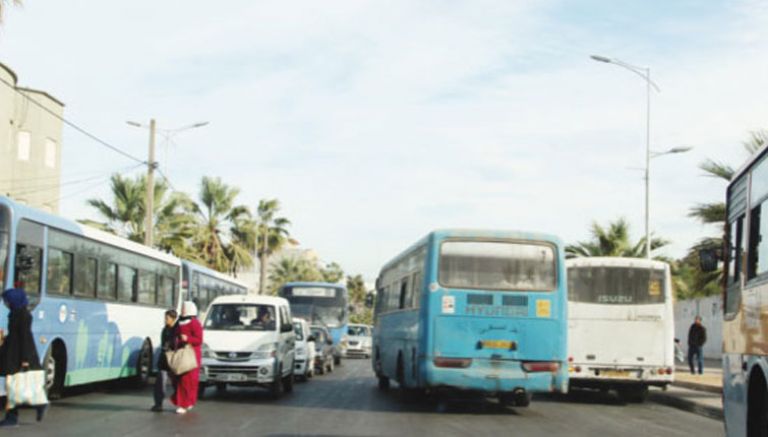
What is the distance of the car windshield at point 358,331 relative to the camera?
56500 mm

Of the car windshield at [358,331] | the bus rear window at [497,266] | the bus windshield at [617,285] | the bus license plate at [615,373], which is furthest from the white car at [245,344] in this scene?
the car windshield at [358,331]

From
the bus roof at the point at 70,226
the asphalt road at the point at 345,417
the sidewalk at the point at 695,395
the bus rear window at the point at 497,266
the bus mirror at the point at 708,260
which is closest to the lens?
the bus mirror at the point at 708,260

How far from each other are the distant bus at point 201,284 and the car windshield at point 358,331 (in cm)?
2029

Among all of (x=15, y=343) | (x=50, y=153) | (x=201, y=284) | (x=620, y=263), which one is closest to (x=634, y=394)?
(x=620, y=263)

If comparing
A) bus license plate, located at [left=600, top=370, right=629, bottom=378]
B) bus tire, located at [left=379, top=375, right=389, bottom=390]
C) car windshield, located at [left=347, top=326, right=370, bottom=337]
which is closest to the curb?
bus license plate, located at [left=600, top=370, right=629, bottom=378]

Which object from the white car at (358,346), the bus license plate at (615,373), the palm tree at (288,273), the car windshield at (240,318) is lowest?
the white car at (358,346)

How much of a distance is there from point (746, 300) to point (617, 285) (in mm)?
12265

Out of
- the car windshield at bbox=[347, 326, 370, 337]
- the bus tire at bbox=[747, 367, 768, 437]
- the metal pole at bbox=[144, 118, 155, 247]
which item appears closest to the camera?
the bus tire at bbox=[747, 367, 768, 437]

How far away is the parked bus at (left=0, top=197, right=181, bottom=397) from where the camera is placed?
16.3 m

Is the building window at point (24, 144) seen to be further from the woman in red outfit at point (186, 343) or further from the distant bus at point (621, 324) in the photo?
the woman in red outfit at point (186, 343)

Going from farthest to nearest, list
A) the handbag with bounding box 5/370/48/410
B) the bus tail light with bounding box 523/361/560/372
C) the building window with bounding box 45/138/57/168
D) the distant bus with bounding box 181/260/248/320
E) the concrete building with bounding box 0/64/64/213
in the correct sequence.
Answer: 1. the building window with bounding box 45/138/57/168
2. the concrete building with bounding box 0/64/64/213
3. the distant bus with bounding box 181/260/248/320
4. the bus tail light with bounding box 523/361/560/372
5. the handbag with bounding box 5/370/48/410

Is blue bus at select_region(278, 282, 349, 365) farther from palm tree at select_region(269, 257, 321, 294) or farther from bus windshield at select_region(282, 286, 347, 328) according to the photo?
palm tree at select_region(269, 257, 321, 294)

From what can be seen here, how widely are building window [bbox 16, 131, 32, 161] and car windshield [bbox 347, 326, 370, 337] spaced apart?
64.8 feet

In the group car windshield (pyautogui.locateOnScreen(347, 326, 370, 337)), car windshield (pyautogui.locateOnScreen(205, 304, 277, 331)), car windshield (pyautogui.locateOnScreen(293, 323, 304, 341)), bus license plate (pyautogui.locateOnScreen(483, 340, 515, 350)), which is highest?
car windshield (pyautogui.locateOnScreen(205, 304, 277, 331))
